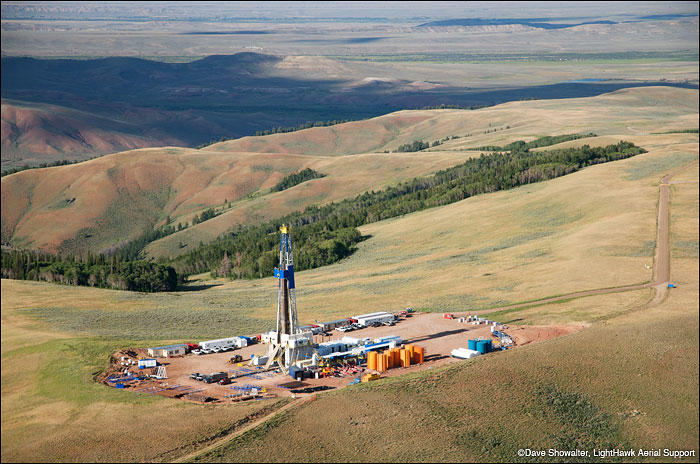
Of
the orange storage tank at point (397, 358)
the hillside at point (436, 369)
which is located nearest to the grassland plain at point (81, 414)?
the hillside at point (436, 369)

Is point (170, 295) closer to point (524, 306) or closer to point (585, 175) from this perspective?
point (524, 306)

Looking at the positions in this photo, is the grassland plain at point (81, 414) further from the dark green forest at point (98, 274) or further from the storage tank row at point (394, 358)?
the dark green forest at point (98, 274)

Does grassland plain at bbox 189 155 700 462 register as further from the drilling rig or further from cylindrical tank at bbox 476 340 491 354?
the drilling rig

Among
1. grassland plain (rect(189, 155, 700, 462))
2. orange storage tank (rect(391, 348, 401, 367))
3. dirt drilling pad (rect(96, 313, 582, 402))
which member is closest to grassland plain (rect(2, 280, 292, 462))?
dirt drilling pad (rect(96, 313, 582, 402))

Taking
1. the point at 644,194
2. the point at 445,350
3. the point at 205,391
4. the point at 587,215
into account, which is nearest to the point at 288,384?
the point at 205,391

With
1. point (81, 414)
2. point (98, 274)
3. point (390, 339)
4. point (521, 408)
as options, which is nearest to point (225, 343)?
point (390, 339)

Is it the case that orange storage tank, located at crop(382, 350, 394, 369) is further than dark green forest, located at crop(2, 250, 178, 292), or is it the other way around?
dark green forest, located at crop(2, 250, 178, 292)

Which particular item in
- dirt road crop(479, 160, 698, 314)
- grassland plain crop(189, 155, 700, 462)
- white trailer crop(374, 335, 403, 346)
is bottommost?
grassland plain crop(189, 155, 700, 462)
